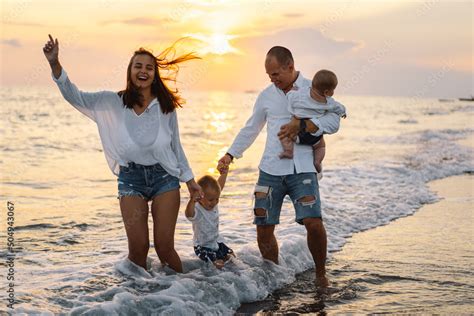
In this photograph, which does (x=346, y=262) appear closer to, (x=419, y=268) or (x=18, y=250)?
(x=419, y=268)

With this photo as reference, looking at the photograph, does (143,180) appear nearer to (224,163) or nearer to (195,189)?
(195,189)

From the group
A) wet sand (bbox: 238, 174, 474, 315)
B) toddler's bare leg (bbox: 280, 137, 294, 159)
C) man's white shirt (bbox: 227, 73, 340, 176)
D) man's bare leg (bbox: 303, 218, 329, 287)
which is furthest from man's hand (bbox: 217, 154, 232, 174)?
wet sand (bbox: 238, 174, 474, 315)

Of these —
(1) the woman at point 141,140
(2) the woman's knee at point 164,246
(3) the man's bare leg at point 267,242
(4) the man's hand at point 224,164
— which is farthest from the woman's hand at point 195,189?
(3) the man's bare leg at point 267,242

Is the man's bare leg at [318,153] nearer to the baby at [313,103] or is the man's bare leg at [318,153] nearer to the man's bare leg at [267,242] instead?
the baby at [313,103]

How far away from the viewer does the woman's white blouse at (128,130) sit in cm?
508

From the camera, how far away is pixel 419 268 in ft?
21.4

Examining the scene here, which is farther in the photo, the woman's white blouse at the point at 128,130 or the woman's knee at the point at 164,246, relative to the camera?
the woman's knee at the point at 164,246

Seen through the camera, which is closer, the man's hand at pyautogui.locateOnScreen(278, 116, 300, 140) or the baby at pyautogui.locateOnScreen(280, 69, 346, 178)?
the baby at pyautogui.locateOnScreen(280, 69, 346, 178)

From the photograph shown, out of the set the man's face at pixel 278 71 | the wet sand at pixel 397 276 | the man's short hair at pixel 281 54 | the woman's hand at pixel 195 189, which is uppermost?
the man's short hair at pixel 281 54

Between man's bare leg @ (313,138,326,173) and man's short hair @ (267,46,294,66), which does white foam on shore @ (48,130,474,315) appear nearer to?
man's bare leg @ (313,138,326,173)

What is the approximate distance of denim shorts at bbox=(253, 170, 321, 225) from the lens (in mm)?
5555

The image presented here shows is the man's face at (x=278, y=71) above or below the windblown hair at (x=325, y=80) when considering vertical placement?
above

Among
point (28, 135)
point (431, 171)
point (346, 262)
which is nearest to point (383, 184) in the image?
point (431, 171)

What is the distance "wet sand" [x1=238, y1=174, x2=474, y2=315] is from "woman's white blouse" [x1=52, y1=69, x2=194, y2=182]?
1.60 metres
